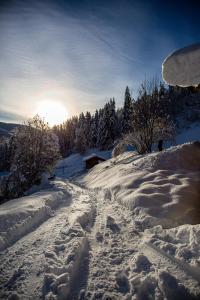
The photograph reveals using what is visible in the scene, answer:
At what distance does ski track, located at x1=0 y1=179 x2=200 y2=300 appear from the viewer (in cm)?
354

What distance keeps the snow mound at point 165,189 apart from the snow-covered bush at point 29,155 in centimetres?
1083

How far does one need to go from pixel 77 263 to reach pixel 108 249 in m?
0.90

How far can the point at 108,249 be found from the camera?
16.4 feet

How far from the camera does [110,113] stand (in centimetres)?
5822

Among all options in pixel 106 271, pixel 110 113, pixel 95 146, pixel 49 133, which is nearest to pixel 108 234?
pixel 106 271

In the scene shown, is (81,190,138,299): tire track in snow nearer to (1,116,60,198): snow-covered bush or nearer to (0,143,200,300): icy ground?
(0,143,200,300): icy ground

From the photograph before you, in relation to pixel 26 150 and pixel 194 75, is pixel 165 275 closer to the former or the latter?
pixel 194 75

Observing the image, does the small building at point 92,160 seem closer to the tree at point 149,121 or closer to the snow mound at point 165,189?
the tree at point 149,121

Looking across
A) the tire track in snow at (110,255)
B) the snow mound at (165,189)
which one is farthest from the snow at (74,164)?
the tire track in snow at (110,255)

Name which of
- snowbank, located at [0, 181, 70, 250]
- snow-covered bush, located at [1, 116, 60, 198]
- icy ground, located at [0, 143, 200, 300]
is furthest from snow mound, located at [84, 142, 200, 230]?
snow-covered bush, located at [1, 116, 60, 198]

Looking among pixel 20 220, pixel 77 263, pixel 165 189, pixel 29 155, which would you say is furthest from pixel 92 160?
pixel 77 263

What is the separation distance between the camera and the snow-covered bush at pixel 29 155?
768 inches

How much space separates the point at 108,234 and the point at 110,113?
176 ft

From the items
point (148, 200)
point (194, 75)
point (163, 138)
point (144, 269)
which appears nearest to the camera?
point (144, 269)
